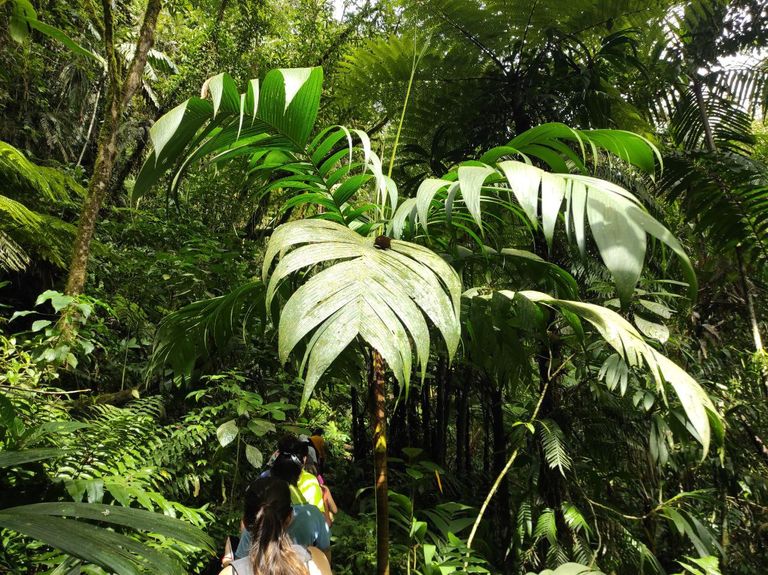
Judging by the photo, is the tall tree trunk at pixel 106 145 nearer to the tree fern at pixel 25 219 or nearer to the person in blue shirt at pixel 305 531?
the tree fern at pixel 25 219

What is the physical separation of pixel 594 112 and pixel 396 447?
3128 mm

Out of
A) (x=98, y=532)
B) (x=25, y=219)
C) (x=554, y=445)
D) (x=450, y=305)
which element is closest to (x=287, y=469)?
(x=554, y=445)

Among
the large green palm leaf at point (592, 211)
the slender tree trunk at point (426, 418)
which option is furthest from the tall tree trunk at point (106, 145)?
the slender tree trunk at point (426, 418)

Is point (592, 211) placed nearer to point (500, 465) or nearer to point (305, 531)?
point (305, 531)

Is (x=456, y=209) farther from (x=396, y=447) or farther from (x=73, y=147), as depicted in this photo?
(x=73, y=147)

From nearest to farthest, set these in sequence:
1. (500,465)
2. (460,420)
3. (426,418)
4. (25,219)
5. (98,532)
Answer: (98,532) → (25,219) → (500,465) → (460,420) → (426,418)

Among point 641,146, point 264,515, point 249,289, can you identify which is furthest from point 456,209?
point 264,515

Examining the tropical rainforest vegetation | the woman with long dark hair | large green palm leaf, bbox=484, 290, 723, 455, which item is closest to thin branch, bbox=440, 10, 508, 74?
the tropical rainforest vegetation

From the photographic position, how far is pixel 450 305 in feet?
3.41

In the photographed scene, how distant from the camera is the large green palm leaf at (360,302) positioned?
904 mm

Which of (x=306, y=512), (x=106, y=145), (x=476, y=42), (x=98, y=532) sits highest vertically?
(x=476, y=42)

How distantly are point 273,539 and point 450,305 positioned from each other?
1173 millimetres

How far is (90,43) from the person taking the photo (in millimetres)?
5789

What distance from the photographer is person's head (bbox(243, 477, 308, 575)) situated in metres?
1.59
